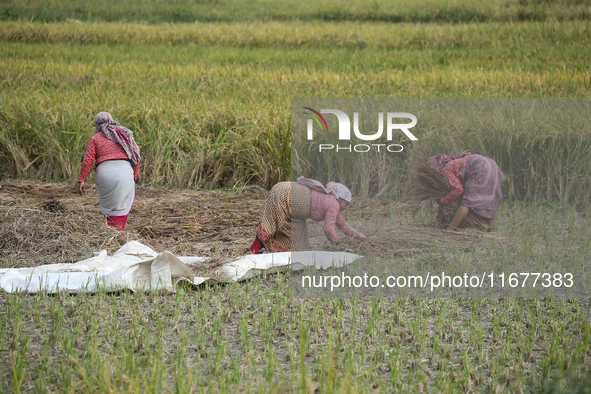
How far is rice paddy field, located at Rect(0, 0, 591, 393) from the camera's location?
2.29m

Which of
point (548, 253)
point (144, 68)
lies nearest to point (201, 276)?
point (548, 253)

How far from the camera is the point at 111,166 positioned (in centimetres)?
454

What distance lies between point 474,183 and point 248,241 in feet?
6.78

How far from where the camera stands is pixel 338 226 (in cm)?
299

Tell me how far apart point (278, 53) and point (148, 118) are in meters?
6.65

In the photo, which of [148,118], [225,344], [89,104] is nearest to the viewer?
[225,344]

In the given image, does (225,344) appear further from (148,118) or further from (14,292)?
(148,118)

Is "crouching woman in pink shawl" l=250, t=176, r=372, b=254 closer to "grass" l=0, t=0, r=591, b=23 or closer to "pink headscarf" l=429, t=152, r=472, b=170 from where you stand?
"pink headscarf" l=429, t=152, r=472, b=170

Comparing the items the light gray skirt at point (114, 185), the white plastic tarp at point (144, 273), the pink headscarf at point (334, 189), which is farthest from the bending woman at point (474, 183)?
the light gray skirt at point (114, 185)

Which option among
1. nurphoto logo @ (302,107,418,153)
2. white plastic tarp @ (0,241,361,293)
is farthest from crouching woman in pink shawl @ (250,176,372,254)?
nurphoto logo @ (302,107,418,153)

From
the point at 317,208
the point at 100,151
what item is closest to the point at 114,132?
the point at 100,151

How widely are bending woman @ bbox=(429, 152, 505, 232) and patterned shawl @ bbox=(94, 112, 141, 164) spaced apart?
267cm

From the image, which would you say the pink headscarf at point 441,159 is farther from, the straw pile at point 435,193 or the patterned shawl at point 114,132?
the patterned shawl at point 114,132

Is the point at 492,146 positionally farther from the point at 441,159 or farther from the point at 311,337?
the point at 311,337
